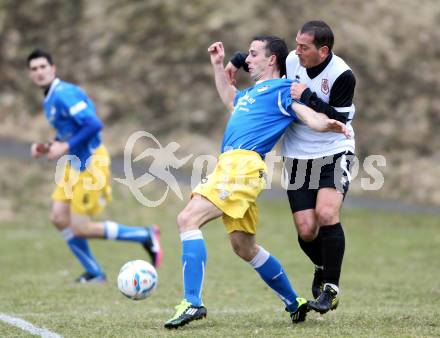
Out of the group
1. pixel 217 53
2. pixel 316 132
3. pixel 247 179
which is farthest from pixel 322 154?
pixel 217 53

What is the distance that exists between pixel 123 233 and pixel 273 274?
419 cm

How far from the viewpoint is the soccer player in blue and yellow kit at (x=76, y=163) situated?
9891 millimetres

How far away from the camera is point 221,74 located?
7.05 metres

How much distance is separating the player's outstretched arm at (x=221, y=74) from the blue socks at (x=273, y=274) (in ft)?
4.03

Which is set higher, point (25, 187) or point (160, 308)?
point (25, 187)

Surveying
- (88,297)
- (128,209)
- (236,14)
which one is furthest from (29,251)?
(236,14)

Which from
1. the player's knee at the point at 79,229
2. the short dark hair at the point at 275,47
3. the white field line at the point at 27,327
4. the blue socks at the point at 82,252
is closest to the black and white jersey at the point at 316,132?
the short dark hair at the point at 275,47

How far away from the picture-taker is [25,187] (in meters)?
18.3

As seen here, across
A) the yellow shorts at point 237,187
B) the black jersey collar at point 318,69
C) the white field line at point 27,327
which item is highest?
the black jersey collar at point 318,69

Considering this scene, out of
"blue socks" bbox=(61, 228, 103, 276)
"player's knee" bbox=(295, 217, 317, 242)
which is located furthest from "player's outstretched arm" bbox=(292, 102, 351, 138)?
"blue socks" bbox=(61, 228, 103, 276)

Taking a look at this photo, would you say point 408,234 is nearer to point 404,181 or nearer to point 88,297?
point 404,181

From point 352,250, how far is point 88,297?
22.1 ft

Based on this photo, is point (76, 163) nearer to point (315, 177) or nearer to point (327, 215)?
point (315, 177)

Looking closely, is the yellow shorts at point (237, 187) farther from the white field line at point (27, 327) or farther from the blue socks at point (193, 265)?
the white field line at point (27, 327)
